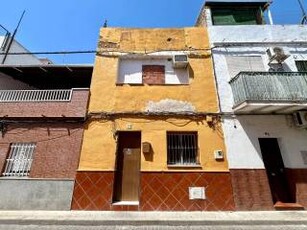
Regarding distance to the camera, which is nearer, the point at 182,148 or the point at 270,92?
the point at 270,92

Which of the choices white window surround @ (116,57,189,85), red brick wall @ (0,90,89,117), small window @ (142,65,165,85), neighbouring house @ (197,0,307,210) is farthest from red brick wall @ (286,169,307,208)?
red brick wall @ (0,90,89,117)

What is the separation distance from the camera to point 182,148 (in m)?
8.82

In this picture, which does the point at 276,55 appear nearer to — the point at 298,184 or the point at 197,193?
the point at 298,184

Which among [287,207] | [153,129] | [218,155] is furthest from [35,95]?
[287,207]

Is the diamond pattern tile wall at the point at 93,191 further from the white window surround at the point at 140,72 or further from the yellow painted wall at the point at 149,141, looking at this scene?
the white window surround at the point at 140,72

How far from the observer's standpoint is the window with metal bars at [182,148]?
28.3 feet

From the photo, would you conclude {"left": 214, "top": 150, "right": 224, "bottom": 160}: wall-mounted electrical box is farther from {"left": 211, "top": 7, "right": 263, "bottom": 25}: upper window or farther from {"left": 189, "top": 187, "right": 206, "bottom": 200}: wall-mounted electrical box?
{"left": 211, "top": 7, "right": 263, "bottom": 25}: upper window

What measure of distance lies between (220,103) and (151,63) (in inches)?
146

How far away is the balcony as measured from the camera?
8.15 metres

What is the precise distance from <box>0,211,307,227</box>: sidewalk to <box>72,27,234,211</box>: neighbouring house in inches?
23.7

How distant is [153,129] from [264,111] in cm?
460

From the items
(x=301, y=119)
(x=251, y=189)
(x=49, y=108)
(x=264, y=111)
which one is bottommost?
(x=251, y=189)

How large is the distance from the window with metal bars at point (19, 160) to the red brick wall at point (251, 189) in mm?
7914

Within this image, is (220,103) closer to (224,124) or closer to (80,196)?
(224,124)
